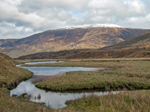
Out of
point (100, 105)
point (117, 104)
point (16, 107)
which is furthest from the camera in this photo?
point (100, 105)

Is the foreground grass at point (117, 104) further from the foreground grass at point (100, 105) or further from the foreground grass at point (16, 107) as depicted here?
the foreground grass at point (16, 107)

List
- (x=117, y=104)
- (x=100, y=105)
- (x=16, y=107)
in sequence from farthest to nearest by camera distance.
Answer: (x=100, y=105) < (x=117, y=104) < (x=16, y=107)

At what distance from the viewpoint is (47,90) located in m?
22.8

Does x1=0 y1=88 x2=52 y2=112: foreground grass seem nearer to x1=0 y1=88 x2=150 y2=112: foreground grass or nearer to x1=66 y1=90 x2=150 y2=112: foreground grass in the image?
x1=0 y1=88 x2=150 y2=112: foreground grass

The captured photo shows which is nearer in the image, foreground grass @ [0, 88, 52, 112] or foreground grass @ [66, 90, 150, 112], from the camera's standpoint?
foreground grass @ [0, 88, 52, 112]

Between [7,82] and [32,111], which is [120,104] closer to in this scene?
[32,111]

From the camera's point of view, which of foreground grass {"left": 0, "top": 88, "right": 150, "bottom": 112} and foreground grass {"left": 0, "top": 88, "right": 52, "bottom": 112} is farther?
foreground grass {"left": 0, "top": 88, "right": 150, "bottom": 112}

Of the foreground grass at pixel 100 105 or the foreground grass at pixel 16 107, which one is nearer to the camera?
the foreground grass at pixel 16 107

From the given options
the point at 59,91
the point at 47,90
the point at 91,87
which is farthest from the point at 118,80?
the point at 47,90

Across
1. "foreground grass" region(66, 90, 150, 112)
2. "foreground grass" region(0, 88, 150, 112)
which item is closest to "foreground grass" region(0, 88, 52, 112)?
"foreground grass" region(0, 88, 150, 112)

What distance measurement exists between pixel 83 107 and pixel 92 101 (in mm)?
1452

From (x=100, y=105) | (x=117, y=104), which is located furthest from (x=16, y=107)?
(x=117, y=104)

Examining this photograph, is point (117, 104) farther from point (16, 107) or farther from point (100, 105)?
point (16, 107)

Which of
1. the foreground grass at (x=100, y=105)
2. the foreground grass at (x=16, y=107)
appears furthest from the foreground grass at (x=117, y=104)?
the foreground grass at (x=16, y=107)
